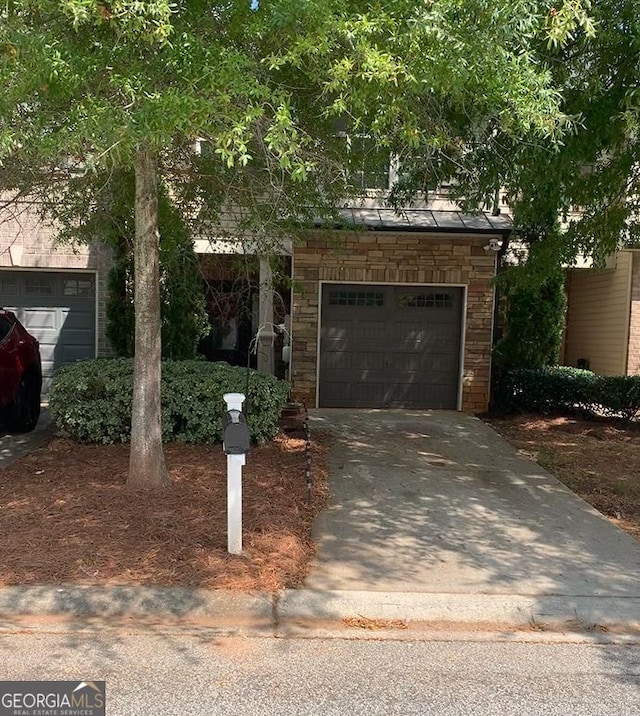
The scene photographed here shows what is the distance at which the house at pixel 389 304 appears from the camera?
10.6m

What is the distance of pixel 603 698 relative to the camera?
10.3 ft

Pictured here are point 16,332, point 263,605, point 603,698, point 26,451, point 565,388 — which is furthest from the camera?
point 565,388

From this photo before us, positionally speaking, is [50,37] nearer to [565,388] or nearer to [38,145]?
[38,145]

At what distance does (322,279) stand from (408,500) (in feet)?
17.7

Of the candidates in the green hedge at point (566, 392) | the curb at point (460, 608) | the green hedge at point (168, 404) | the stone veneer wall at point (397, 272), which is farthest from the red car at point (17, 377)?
the green hedge at point (566, 392)

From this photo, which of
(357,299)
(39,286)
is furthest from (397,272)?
(39,286)

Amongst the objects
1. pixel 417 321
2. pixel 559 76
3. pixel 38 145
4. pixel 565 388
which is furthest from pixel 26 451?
pixel 565 388

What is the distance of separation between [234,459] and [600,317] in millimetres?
10684

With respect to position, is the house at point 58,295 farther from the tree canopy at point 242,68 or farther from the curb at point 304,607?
the curb at point 304,607

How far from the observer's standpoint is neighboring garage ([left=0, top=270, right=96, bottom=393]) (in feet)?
38.2

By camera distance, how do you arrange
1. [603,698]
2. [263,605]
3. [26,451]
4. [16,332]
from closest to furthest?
[603,698] → [263,605] → [26,451] → [16,332]

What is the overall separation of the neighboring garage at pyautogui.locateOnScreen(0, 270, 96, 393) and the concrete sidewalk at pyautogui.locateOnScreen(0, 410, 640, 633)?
6665mm

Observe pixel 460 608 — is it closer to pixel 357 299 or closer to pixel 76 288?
pixel 357 299

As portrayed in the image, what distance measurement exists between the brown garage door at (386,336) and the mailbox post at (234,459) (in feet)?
21.0
